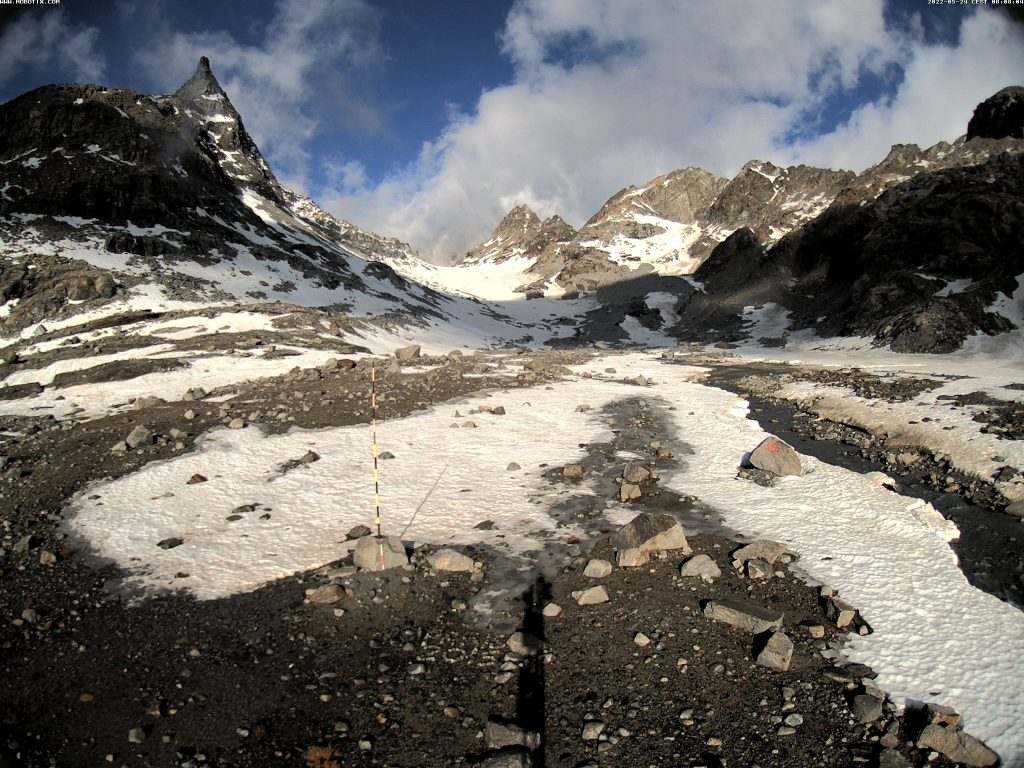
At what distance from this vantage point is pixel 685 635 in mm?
8039

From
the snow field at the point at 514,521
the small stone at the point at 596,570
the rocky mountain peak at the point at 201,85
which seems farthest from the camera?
the rocky mountain peak at the point at 201,85

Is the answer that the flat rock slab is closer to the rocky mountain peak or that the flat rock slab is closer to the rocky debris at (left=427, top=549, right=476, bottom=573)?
the rocky debris at (left=427, top=549, right=476, bottom=573)

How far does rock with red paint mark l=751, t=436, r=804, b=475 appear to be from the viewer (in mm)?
15383

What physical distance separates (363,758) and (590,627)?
3741 millimetres

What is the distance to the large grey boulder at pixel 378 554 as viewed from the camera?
991cm

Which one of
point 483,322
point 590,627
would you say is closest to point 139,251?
point 483,322

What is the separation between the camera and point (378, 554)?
996 centimetres

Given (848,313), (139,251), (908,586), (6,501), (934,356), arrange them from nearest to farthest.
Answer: (908,586)
(6,501)
(934,356)
(139,251)
(848,313)

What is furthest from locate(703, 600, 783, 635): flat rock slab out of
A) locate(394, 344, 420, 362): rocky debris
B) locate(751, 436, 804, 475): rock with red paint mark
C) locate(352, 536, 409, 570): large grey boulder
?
locate(394, 344, 420, 362): rocky debris

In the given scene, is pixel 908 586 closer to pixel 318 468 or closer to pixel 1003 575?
pixel 1003 575

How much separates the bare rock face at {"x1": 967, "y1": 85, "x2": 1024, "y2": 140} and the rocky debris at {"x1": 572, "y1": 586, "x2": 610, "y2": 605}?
4960 inches

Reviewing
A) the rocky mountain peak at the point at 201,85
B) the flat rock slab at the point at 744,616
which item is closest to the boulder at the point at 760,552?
the flat rock slab at the point at 744,616

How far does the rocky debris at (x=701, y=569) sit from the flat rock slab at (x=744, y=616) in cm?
94

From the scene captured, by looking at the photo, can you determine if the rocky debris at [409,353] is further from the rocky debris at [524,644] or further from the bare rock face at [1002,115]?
the bare rock face at [1002,115]
